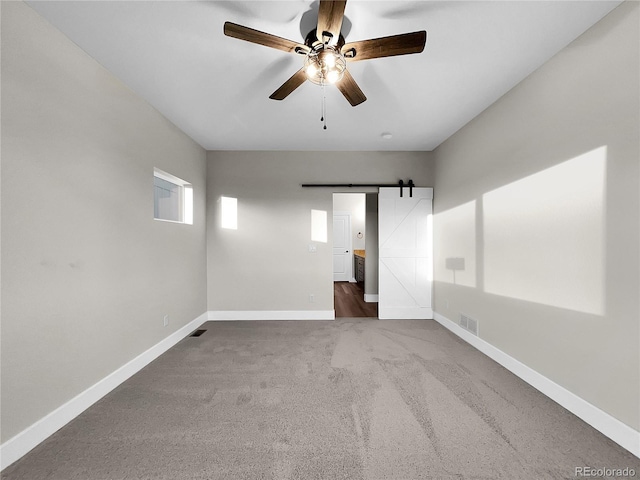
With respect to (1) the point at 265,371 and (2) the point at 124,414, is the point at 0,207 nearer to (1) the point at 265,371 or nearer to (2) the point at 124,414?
(2) the point at 124,414

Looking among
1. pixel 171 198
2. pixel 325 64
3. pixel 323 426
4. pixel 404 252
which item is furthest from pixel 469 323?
pixel 171 198

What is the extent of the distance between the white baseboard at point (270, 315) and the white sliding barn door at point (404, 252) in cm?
97

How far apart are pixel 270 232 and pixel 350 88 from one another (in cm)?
269

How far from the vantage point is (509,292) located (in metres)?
2.56

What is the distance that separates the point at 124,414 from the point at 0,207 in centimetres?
155

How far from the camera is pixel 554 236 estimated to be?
2.09 m

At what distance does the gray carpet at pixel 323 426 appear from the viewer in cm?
147

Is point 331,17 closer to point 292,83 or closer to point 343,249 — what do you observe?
point 292,83

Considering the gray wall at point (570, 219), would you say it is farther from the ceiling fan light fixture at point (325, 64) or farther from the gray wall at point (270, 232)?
the gray wall at point (270, 232)

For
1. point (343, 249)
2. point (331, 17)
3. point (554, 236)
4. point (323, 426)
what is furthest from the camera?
point (343, 249)

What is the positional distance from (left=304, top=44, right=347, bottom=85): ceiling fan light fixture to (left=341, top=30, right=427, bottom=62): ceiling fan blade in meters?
0.06

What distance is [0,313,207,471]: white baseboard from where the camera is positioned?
1.50m

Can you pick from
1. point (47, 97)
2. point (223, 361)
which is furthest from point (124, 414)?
point (47, 97)

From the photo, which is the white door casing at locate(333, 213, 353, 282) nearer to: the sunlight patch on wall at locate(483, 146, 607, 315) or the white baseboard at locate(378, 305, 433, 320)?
the white baseboard at locate(378, 305, 433, 320)
